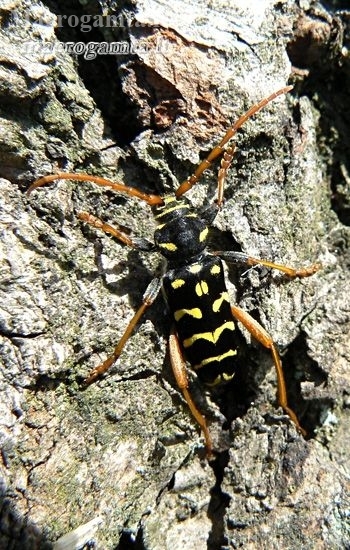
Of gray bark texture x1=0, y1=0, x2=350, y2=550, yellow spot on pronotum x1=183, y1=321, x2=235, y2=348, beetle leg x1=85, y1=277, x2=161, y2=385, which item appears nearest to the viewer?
gray bark texture x1=0, y1=0, x2=350, y2=550

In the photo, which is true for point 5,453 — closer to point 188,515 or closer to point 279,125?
point 188,515

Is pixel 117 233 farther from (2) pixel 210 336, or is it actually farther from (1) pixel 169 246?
(2) pixel 210 336

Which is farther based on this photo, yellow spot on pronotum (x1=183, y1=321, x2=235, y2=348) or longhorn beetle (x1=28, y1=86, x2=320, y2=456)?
yellow spot on pronotum (x1=183, y1=321, x2=235, y2=348)

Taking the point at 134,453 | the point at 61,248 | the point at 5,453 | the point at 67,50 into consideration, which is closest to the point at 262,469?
the point at 134,453

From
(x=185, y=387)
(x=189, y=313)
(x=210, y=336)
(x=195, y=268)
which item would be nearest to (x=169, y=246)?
(x=195, y=268)

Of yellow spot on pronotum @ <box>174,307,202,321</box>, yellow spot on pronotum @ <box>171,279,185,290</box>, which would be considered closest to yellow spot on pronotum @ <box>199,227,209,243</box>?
yellow spot on pronotum @ <box>171,279,185,290</box>

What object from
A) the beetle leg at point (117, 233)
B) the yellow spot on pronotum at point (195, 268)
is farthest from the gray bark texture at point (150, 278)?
the yellow spot on pronotum at point (195, 268)

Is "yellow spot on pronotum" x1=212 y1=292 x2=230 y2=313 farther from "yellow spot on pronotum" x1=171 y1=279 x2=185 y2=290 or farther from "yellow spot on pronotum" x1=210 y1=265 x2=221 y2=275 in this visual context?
"yellow spot on pronotum" x1=171 y1=279 x2=185 y2=290
